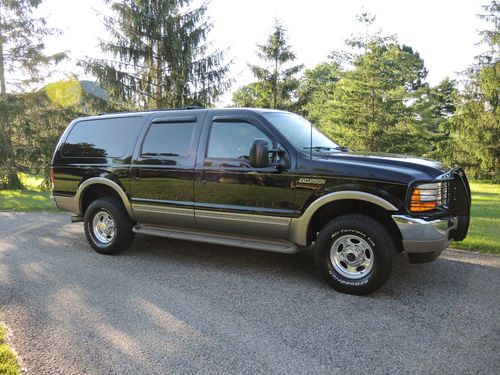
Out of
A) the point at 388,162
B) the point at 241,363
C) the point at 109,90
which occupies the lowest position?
the point at 241,363

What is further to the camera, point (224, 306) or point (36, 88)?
point (36, 88)

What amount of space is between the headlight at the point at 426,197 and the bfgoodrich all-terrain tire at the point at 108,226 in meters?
4.03

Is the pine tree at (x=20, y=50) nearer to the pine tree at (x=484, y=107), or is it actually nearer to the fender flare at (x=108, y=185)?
the fender flare at (x=108, y=185)

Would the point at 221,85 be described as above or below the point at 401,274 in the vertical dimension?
above

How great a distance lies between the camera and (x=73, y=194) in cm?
666

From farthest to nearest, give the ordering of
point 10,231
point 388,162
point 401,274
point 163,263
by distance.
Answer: point 10,231
point 163,263
point 401,274
point 388,162

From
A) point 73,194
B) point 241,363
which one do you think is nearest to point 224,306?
point 241,363

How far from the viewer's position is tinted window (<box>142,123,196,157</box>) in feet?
18.4

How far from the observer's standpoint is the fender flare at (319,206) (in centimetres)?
435

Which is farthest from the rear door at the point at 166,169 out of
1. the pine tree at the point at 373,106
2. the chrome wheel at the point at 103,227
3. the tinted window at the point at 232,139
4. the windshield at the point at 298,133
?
the pine tree at the point at 373,106

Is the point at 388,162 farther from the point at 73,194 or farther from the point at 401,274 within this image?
the point at 73,194

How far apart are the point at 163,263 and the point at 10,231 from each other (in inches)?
159

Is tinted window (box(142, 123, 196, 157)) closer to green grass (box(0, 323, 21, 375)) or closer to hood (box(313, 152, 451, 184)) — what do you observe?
hood (box(313, 152, 451, 184))

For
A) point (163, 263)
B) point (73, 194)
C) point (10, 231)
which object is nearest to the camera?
point (163, 263)
